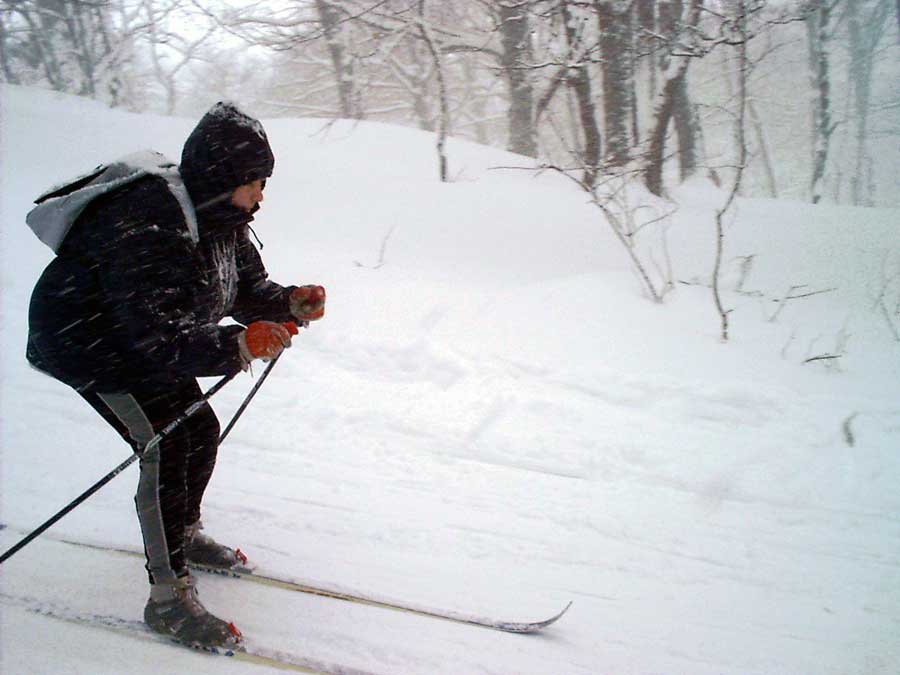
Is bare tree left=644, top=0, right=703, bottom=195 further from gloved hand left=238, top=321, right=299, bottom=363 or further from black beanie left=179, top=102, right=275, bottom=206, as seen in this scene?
gloved hand left=238, top=321, right=299, bottom=363

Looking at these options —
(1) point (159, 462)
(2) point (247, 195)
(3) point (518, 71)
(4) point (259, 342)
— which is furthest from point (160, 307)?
(3) point (518, 71)

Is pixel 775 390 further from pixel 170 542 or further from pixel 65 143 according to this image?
pixel 65 143

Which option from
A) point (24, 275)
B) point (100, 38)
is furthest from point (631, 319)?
point (100, 38)

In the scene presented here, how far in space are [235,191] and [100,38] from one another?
67.7 feet

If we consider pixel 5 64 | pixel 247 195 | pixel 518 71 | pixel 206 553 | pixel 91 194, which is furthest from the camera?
pixel 5 64

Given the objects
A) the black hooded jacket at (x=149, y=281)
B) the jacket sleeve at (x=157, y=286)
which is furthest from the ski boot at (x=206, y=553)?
the jacket sleeve at (x=157, y=286)

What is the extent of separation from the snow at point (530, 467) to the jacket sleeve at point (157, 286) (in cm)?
113

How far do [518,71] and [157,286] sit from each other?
843cm

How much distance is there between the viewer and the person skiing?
1969 mm

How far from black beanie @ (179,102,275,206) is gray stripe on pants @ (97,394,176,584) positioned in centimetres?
77

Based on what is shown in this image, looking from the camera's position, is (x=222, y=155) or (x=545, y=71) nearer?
(x=222, y=155)

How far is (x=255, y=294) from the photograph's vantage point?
2625 millimetres

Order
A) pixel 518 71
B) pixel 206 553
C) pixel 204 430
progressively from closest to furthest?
pixel 204 430 → pixel 206 553 → pixel 518 71

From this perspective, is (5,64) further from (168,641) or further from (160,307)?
(168,641)
